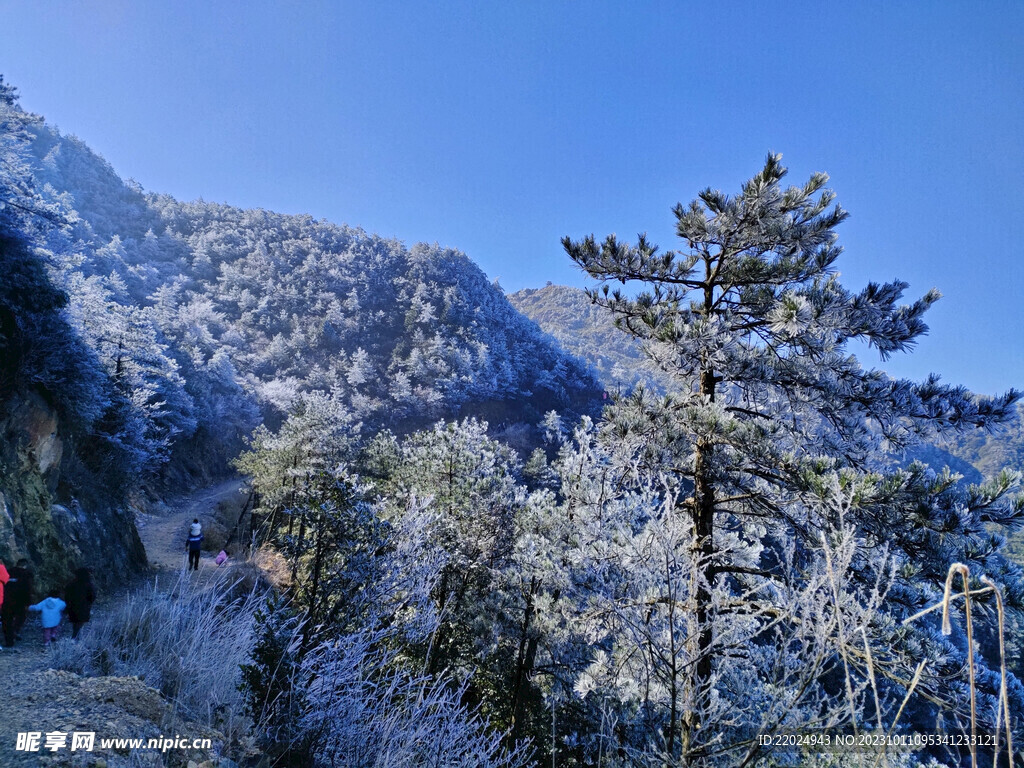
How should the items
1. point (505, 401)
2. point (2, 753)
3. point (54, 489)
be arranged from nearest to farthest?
point (2, 753) → point (54, 489) → point (505, 401)

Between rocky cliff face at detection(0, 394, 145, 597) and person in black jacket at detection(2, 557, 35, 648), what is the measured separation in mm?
902

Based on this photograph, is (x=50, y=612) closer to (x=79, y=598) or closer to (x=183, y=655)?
(x=79, y=598)

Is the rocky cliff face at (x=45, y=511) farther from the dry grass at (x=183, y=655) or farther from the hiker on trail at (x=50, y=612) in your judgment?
the dry grass at (x=183, y=655)

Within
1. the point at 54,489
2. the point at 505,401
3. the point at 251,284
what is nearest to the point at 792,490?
the point at 54,489

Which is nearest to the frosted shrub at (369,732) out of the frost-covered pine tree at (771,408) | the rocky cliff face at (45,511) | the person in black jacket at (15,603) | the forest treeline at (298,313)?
the frost-covered pine tree at (771,408)

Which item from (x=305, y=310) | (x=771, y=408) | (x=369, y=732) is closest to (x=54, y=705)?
(x=369, y=732)

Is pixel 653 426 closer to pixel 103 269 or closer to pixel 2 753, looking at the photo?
pixel 2 753

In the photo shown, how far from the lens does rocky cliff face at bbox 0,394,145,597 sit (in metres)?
7.94

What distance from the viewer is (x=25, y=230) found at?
393 inches

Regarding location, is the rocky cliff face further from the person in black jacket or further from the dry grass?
the dry grass

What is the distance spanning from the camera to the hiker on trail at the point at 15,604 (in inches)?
233

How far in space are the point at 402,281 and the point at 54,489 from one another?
65.2m

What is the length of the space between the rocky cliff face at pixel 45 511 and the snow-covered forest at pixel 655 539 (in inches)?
10.8

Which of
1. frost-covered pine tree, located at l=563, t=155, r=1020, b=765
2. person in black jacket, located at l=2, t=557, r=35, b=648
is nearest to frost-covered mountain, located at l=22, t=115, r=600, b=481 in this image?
person in black jacket, located at l=2, t=557, r=35, b=648
